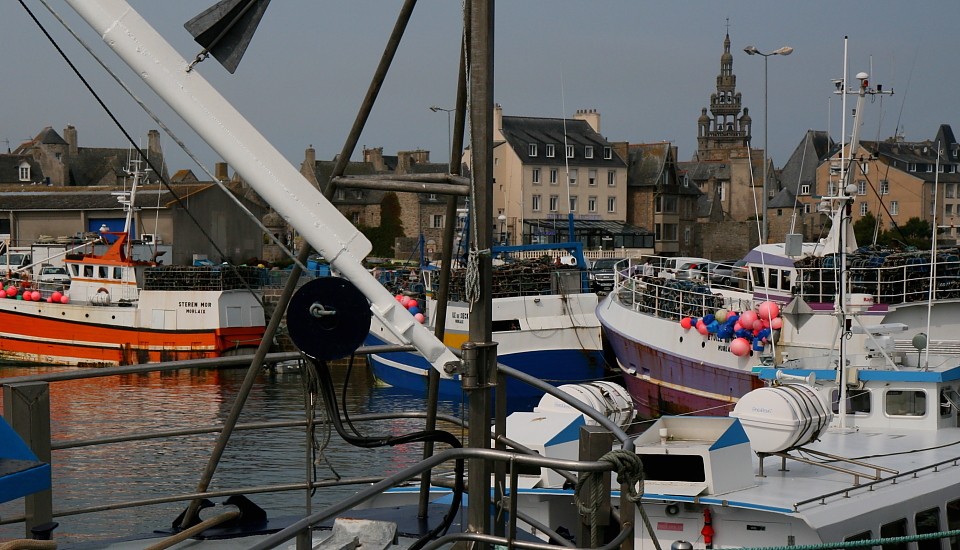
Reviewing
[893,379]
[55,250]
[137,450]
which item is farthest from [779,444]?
[55,250]

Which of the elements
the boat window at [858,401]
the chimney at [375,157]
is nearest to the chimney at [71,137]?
the chimney at [375,157]

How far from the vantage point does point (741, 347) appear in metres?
24.0

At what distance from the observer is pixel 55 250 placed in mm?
50125

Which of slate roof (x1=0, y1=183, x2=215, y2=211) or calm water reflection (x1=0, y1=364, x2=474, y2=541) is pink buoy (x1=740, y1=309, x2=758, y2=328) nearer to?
calm water reflection (x1=0, y1=364, x2=474, y2=541)

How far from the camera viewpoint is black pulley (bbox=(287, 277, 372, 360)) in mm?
4961

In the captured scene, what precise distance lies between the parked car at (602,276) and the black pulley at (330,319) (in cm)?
3540

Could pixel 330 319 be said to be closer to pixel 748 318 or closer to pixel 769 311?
pixel 748 318

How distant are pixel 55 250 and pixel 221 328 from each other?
539 inches

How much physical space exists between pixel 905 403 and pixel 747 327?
27.7 ft

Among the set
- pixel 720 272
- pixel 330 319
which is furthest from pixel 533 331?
pixel 330 319

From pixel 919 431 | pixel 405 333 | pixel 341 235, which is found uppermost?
pixel 341 235

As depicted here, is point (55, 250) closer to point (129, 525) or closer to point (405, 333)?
point (129, 525)

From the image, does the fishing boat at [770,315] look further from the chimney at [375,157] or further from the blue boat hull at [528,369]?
the chimney at [375,157]

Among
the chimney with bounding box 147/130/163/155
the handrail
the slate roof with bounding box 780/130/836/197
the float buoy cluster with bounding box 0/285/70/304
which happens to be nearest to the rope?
the handrail
